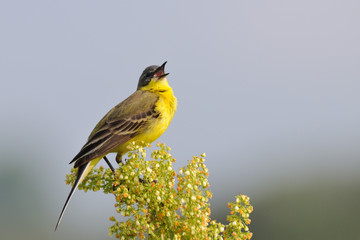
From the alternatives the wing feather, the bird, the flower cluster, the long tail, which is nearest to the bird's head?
the bird

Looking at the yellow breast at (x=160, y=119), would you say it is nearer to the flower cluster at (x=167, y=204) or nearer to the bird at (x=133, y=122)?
the bird at (x=133, y=122)

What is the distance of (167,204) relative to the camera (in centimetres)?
523

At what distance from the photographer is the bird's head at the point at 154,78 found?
9.41 m

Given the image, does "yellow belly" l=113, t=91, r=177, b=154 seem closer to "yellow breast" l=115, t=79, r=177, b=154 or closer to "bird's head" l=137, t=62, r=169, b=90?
"yellow breast" l=115, t=79, r=177, b=154

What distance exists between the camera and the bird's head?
941 centimetres

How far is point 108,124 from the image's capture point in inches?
316

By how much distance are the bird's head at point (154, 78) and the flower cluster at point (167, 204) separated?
12.7 feet

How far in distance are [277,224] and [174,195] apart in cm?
2677

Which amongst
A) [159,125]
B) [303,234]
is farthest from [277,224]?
[159,125]

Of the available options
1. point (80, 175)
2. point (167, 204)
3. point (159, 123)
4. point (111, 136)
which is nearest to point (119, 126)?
point (111, 136)

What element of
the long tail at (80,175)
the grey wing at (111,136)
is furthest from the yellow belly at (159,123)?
the long tail at (80,175)

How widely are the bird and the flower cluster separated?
1330 millimetres

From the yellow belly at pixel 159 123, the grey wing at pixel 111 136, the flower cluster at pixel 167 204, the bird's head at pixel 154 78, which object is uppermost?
the bird's head at pixel 154 78

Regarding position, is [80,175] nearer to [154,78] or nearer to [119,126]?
[119,126]
